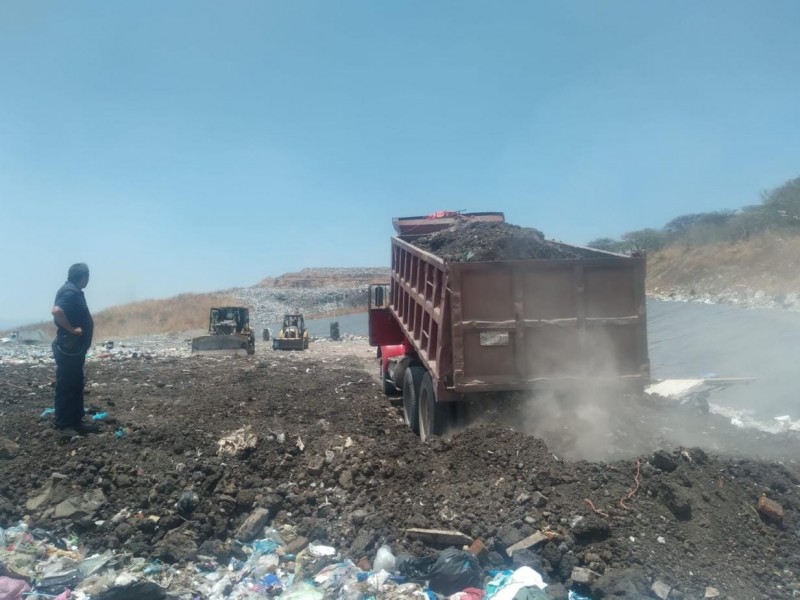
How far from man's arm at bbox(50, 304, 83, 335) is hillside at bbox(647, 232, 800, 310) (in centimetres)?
1412

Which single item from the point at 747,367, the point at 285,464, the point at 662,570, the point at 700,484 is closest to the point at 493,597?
the point at 662,570

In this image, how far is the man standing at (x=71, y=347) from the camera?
21.1 ft

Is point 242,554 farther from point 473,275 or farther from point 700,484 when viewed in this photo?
point 700,484

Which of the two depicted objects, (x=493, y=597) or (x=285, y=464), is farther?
(x=285, y=464)

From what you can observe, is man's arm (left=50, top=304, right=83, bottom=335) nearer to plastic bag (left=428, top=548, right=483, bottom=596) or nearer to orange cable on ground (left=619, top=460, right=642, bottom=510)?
plastic bag (left=428, top=548, right=483, bottom=596)

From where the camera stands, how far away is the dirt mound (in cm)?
675

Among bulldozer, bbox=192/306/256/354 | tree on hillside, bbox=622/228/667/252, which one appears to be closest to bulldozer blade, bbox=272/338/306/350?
bulldozer, bbox=192/306/256/354

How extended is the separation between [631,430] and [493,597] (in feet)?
9.54

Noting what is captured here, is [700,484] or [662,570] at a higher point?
[700,484]

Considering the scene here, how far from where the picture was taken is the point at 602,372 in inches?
243

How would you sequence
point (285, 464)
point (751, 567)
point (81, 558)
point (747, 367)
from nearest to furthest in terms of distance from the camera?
point (751, 567), point (81, 558), point (285, 464), point (747, 367)

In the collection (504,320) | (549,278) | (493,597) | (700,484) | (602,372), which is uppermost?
(549,278)

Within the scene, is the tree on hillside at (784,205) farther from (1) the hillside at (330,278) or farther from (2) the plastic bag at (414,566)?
(1) the hillside at (330,278)

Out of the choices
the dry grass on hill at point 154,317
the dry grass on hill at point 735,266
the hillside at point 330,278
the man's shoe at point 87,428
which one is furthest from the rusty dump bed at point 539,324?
the hillside at point 330,278
